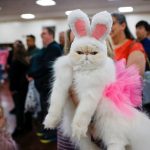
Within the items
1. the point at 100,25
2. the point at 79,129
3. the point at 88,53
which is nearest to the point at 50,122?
the point at 79,129

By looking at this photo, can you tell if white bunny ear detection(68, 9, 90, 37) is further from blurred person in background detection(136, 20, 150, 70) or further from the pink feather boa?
blurred person in background detection(136, 20, 150, 70)

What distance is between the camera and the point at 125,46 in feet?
5.10

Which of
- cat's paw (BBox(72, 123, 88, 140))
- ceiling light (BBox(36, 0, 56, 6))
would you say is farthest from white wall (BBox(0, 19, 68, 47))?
cat's paw (BBox(72, 123, 88, 140))

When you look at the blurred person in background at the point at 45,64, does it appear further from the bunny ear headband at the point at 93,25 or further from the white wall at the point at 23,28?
the bunny ear headband at the point at 93,25

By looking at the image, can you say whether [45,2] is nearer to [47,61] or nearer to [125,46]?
[47,61]

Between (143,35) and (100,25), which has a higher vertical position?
(100,25)

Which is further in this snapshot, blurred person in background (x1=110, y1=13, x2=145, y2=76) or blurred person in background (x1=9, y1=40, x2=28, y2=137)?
blurred person in background (x1=9, y1=40, x2=28, y2=137)

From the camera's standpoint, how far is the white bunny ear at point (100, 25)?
0.97 metres

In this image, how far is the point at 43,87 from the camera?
276 centimetres

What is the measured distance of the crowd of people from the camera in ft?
4.83

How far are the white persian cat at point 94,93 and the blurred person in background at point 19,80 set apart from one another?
2.26m

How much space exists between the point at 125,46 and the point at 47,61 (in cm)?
122

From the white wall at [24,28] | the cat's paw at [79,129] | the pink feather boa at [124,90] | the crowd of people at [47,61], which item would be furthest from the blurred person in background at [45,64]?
the cat's paw at [79,129]

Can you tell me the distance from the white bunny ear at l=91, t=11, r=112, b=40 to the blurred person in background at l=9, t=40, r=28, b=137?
2.32m
